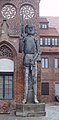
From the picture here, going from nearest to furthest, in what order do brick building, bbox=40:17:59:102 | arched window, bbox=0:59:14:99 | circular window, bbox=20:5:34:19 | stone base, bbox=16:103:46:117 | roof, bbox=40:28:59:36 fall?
stone base, bbox=16:103:46:117, arched window, bbox=0:59:14:99, circular window, bbox=20:5:34:19, brick building, bbox=40:17:59:102, roof, bbox=40:28:59:36

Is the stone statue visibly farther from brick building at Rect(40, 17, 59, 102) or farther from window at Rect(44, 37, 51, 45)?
window at Rect(44, 37, 51, 45)

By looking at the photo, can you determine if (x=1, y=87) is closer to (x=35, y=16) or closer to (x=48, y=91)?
(x=35, y=16)

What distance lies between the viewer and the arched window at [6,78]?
18578 millimetres

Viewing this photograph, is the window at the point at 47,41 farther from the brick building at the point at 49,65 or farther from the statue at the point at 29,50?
the statue at the point at 29,50

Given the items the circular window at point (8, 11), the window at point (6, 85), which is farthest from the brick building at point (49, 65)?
the window at point (6, 85)

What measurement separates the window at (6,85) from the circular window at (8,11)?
3959 millimetres

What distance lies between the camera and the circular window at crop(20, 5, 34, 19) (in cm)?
2032

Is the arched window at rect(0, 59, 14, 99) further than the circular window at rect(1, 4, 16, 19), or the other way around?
the circular window at rect(1, 4, 16, 19)

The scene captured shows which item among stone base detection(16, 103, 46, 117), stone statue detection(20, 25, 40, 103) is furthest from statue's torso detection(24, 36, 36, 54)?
stone base detection(16, 103, 46, 117)

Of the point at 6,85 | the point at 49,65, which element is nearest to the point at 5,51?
the point at 6,85

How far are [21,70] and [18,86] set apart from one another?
0.96 meters

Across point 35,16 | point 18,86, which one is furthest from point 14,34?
point 18,86

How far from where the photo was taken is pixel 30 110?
14.6m

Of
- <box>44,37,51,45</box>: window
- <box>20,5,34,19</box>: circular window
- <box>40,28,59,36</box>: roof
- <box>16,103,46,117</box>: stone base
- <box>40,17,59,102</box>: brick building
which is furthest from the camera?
<box>40,28,59,36</box>: roof
